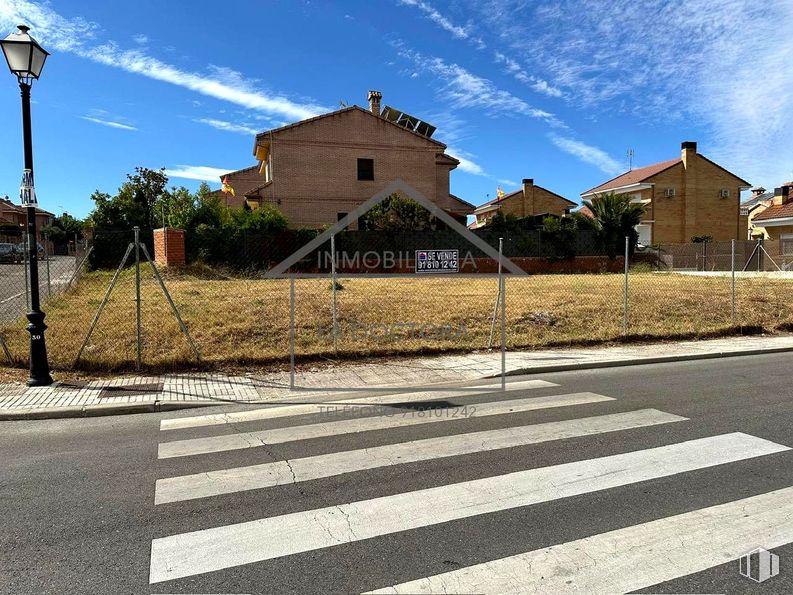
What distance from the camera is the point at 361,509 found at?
358cm

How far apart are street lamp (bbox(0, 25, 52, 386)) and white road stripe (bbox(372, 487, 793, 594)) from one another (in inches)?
259

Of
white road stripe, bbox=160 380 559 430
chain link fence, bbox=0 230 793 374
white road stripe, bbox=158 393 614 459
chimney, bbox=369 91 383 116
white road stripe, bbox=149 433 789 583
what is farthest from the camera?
chimney, bbox=369 91 383 116

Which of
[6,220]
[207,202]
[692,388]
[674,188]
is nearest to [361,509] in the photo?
[692,388]

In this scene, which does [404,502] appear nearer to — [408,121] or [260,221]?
[260,221]

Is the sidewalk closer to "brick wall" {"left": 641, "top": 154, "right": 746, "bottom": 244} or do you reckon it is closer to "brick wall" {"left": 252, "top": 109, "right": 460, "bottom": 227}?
"brick wall" {"left": 252, "top": 109, "right": 460, "bottom": 227}

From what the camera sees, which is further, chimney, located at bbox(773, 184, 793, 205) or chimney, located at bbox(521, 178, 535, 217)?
chimney, located at bbox(521, 178, 535, 217)

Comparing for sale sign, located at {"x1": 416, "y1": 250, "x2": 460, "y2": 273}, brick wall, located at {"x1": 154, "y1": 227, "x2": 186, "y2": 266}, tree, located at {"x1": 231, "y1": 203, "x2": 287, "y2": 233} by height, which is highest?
tree, located at {"x1": 231, "y1": 203, "x2": 287, "y2": 233}

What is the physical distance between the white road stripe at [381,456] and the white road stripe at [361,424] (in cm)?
60

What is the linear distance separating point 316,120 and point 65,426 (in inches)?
1124

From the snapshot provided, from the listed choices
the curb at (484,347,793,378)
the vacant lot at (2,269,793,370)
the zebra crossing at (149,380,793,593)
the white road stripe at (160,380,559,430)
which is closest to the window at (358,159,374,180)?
the vacant lot at (2,269,793,370)

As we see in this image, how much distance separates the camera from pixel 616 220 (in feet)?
103

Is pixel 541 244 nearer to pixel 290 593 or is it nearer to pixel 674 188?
pixel 674 188

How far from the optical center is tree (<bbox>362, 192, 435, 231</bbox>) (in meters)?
25.6

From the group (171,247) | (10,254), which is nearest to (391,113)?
Answer: (171,247)
